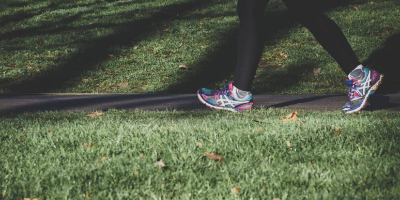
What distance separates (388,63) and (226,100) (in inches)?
165

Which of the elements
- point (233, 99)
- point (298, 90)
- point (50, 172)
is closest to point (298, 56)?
point (298, 90)

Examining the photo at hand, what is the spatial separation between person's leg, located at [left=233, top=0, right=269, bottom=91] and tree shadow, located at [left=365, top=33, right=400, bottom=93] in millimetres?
3369

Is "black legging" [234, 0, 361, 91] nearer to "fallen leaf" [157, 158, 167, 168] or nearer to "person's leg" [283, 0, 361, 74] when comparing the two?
"person's leg" [283, 0, 361, 74]

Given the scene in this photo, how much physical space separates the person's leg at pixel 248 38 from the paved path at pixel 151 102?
933 millimetres

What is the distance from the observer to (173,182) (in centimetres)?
181

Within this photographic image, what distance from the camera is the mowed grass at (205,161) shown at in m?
1.72

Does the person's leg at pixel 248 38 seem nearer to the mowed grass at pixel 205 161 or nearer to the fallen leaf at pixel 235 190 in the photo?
the mowed grass at pixel 205 161

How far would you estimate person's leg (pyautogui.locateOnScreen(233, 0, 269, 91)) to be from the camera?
2.97 metres

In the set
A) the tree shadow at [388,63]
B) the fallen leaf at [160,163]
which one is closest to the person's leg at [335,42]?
the fallen leaf at [160,163]

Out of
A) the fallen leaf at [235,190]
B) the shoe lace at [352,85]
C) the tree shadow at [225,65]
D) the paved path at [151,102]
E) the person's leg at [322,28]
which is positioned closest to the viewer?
the fallen leaf at [235,190]

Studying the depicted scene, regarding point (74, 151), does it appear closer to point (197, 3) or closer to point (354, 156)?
point (354, 156)

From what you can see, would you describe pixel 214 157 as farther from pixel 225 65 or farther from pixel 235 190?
pixel 225 65

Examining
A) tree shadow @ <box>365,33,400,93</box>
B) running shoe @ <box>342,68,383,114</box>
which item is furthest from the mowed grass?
tree shadow @ <box>365,33,400,93</box>

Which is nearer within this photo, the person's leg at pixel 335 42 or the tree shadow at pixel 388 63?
the person's leg at pixel 335 42
